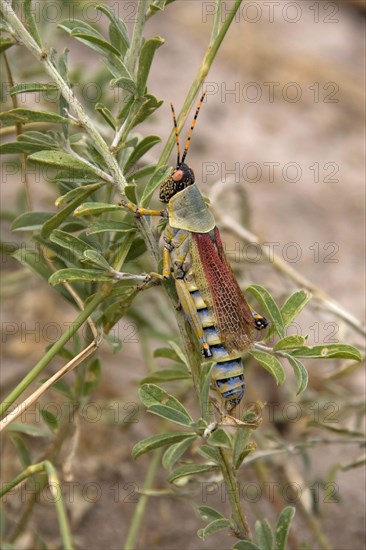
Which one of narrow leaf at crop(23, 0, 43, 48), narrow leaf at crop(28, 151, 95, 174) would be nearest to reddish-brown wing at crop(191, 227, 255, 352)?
narrow leaf at crop(28, 151, 95, 174)

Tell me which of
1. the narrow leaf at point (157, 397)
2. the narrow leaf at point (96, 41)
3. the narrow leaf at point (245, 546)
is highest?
the narrow leaf at point (96, 41)

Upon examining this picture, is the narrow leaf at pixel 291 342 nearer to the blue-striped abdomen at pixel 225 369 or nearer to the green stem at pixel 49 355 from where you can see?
the blue-striped abdomen at pixel 225 369

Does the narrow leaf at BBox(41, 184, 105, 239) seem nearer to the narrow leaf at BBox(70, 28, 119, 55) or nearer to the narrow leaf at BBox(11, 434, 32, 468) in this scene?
the narrow leaf at BBox(70, 28, 119, 55)

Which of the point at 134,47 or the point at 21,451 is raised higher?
the point at 134,47

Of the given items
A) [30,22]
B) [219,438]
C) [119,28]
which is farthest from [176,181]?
[219,438]

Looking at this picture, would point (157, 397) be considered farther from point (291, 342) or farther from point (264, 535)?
point (264, 535)

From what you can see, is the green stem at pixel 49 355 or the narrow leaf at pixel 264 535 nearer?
the green stem at pixel 49 355

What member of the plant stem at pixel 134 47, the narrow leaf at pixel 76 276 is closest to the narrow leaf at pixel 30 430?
the narrow leaf at pixel 76 276
